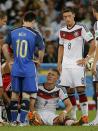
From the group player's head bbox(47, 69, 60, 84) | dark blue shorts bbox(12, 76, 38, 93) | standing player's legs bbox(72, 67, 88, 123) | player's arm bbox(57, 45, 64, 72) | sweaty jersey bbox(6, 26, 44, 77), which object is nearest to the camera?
sweaty jersey bbox(6, 26, 44, 77)

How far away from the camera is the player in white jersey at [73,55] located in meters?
13.4

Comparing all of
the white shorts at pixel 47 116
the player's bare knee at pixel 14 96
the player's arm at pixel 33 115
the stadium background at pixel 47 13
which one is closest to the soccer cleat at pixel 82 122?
the white shorts at pixel 47 116

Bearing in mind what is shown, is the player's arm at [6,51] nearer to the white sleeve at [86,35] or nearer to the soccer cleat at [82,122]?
the white sleeve at [86,35]

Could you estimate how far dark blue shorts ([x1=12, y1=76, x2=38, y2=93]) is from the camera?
12852mm

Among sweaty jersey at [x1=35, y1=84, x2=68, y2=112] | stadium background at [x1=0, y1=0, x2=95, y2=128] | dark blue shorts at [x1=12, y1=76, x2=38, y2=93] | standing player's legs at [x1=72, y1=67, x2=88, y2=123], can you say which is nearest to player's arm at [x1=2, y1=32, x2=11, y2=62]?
dark blue shorts at [x1=12, y1=76, x2=38, y2=93]

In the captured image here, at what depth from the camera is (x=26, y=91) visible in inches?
508

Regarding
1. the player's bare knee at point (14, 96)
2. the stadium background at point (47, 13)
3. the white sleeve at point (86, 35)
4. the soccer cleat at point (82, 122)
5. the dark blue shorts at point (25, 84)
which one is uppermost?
the stadium background at point (47, 13)

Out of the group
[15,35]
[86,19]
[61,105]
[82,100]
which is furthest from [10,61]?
[86,19]

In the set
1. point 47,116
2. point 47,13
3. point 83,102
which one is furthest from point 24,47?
point 47,13

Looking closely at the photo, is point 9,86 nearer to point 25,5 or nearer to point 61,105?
point 61,105

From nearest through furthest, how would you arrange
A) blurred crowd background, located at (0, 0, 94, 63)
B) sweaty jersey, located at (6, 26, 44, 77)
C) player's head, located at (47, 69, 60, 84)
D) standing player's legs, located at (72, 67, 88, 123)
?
sweaty jersey, located at (6, 26, 44, 77) → player's head, located at (47, 69, 60, 84) → standing player's legs, located at (72, 67, 88, 123) → blurred crowd background, located at (0, 0, 94, 63)

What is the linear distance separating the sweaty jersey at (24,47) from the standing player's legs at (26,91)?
0.34 ft

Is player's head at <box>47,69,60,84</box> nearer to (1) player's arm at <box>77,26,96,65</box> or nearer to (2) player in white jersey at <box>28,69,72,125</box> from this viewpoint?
(2) player in white jersey at <box>28,69,72,125</box>

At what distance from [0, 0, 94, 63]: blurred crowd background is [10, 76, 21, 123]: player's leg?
8.54m
